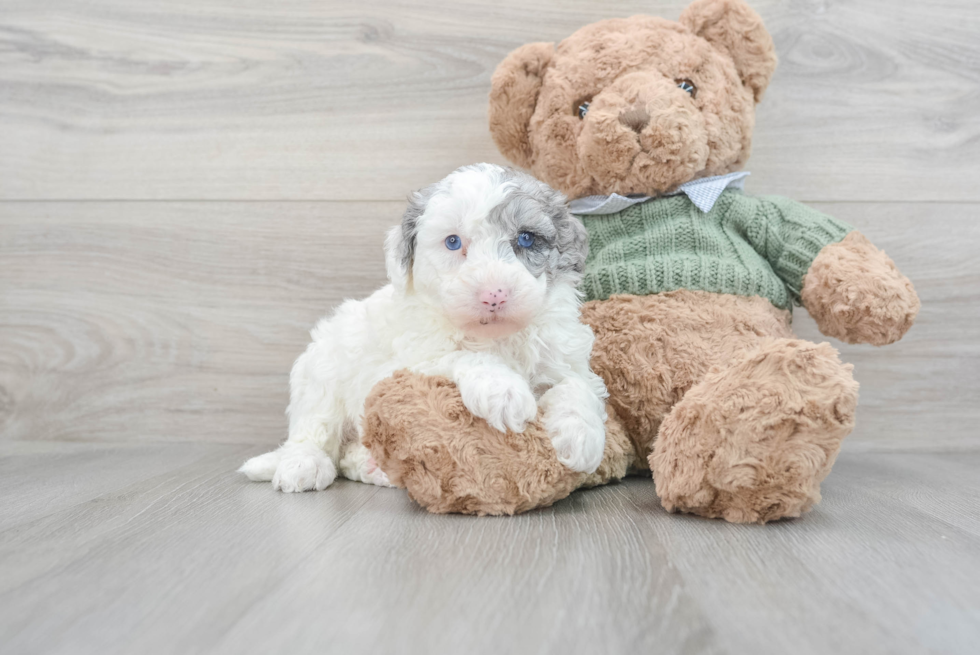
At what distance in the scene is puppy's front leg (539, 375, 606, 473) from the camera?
32.8 inches

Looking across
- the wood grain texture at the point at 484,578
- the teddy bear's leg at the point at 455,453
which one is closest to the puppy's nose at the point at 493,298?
the teddy bear's leg at the point at 455,453

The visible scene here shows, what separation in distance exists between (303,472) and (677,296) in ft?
1.96

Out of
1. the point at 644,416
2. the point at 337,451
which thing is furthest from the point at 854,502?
the point at 337,451

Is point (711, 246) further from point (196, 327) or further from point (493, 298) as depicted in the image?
point (196, 327)

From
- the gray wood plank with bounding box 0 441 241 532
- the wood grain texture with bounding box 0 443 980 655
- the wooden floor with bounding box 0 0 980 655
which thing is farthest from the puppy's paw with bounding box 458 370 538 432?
the gray wood plank with bounding box 0 441 241 532

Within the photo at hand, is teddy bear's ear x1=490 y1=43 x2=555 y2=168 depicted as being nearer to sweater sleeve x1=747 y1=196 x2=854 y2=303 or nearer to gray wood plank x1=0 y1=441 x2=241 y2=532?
sweater sleeve x1=747 y1=196 x2=854 y2=303

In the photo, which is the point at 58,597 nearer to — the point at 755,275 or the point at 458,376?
the point at 458,376

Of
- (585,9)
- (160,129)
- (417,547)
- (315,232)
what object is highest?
(585,9)

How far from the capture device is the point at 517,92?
1125 millimetres

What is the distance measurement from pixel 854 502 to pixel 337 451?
29.2 inches

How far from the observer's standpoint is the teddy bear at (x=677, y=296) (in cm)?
79

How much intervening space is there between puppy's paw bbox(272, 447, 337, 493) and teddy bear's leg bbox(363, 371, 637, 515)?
0.71ft

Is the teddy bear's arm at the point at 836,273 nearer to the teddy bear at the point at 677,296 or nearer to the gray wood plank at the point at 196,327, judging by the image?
the teddy bear at the point at 677,296

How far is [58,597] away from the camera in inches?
24.5
